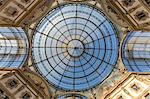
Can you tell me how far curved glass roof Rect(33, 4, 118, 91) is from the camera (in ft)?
106

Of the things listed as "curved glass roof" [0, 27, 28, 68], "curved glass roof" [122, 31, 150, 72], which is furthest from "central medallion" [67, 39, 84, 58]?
"curved glass roof" [0, 27, 28, 68]

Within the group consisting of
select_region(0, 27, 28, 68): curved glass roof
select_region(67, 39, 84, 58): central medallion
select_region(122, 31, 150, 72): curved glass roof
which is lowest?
select_region(122, 31, 150, 72): curved glass roof

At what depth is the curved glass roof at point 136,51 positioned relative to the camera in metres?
31.0

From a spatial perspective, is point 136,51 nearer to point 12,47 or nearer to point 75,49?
point 75,49

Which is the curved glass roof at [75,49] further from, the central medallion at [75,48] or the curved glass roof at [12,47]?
the curved glass roof at [12,47]

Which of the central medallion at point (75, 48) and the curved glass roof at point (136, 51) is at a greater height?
the central medallion at point (75, 48)

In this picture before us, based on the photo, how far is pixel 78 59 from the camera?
33469mm

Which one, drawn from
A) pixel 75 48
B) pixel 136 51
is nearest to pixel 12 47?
pixel 75 48

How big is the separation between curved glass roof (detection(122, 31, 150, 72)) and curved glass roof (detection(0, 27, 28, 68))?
1016 centimetres

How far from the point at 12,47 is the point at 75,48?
6727 millimetres

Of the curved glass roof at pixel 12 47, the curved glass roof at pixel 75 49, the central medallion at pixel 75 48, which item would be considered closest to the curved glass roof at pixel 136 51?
the curved glass roof at pixel 75 49

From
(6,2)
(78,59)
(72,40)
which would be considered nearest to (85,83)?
(78,59)

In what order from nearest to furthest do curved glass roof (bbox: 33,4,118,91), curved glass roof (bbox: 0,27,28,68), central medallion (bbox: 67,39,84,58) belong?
curved glass roof (bbox: 0,27,28,68), curved glass roof (bbox: 33,4,118,91), central medallion (bbox: 67,39,84,58)

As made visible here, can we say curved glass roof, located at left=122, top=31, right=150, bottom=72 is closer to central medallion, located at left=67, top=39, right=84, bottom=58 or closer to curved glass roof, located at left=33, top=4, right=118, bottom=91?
curved glass roof, located at left=33, top=4, right=118, bottom=91
